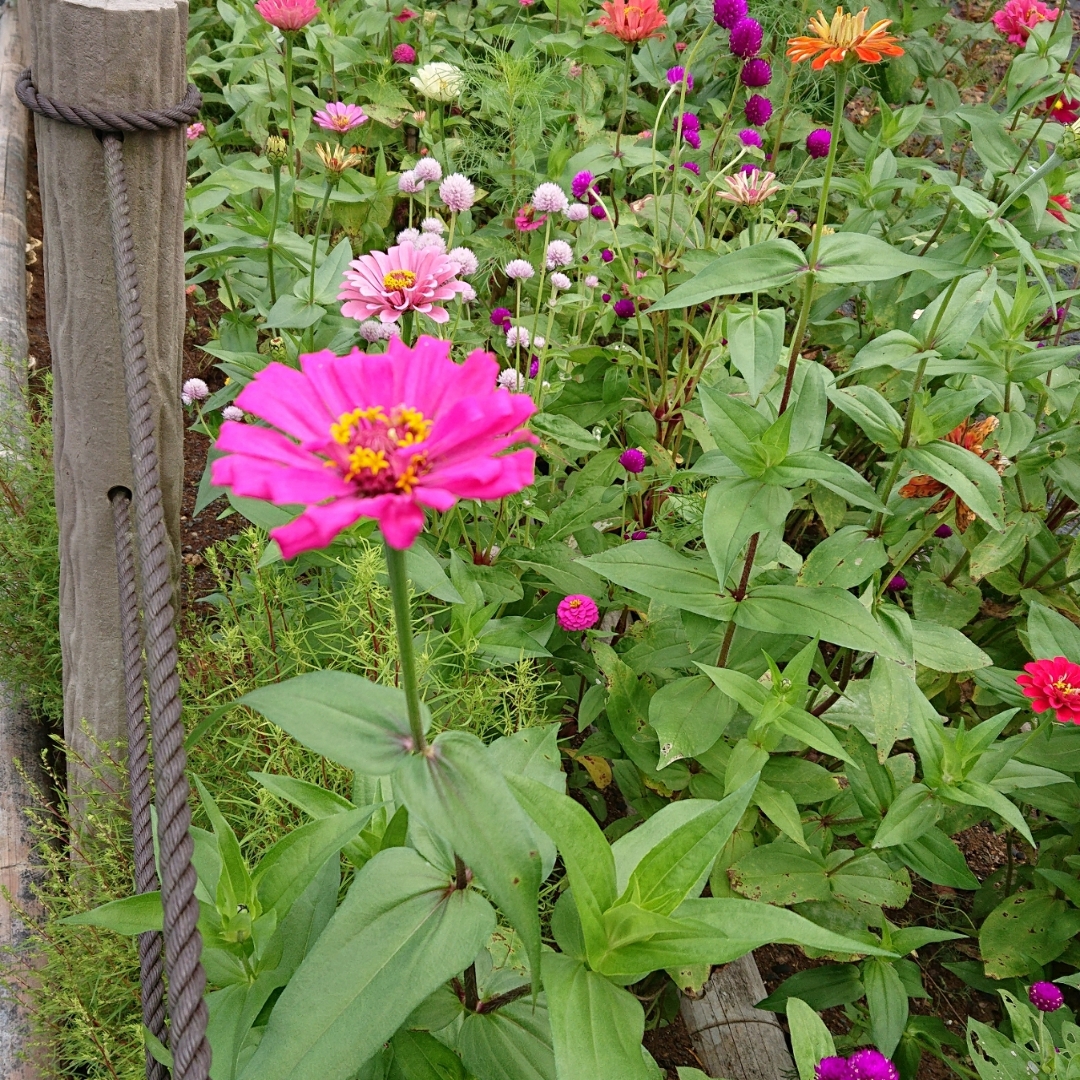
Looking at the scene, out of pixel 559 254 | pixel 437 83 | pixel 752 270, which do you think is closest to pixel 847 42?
pixel 752 270

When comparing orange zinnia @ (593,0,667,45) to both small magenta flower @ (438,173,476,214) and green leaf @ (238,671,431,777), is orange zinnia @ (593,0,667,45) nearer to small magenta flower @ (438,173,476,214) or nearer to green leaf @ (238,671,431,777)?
small magenta flower @ (438,173,476,214)

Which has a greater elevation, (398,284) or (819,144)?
(819,144)

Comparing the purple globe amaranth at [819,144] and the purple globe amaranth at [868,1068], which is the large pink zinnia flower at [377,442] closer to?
the purple globe amaranth at [868,1068]

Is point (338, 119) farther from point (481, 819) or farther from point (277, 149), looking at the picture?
point (481, 819)

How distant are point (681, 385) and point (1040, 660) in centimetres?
79

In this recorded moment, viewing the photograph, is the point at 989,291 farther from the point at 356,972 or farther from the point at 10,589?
the point at 10,589

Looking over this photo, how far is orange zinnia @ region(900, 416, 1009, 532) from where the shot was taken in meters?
1.25

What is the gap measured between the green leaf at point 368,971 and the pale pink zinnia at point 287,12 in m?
1.43

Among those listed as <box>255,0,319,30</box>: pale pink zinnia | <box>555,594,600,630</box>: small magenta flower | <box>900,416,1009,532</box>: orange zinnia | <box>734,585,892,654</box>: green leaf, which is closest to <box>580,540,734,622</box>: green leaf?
<box>734,585,892,654</box>: green leaf

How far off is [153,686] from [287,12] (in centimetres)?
129

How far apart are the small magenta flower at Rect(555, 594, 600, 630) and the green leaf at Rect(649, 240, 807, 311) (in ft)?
1.69

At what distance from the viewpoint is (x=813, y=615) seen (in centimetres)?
111

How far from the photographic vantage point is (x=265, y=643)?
1463mm

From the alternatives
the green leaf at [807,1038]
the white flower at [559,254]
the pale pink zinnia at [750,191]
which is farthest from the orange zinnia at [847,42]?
the green leaf at [807,1038]
